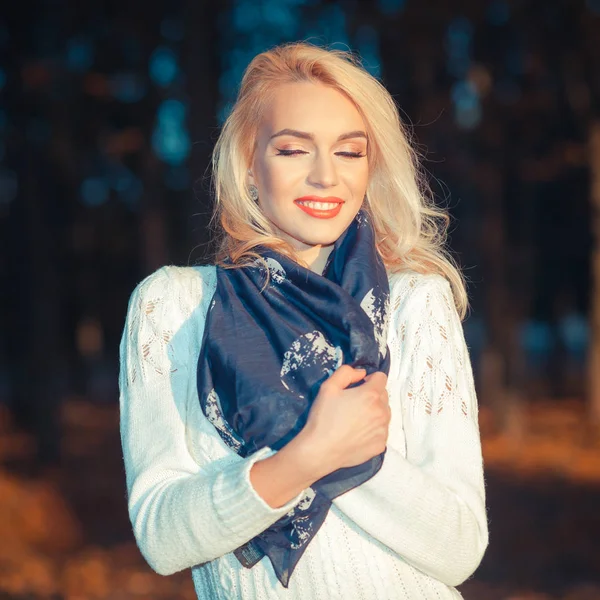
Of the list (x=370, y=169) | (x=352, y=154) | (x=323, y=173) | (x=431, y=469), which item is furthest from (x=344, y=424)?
(x=370, y=169)

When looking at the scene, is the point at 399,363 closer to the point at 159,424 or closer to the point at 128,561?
the point at 159,424

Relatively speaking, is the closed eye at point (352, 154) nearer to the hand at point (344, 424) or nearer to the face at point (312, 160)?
the face at point (312, 160)

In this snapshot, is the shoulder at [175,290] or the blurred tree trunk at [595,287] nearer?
the shoulder at [175,290]

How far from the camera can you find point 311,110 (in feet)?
8.28

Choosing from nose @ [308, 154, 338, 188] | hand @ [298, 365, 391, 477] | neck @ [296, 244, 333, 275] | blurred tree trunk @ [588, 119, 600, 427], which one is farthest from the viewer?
blurred tree trunk @ [588, 119, 600, 427]

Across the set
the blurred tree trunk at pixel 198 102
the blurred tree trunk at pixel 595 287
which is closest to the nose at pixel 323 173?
the blurred tree trunk at pixel 198 102

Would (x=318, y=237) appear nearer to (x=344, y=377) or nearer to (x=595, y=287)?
(x=344, y=377)

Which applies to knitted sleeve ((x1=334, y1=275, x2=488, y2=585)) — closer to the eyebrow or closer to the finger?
the finger

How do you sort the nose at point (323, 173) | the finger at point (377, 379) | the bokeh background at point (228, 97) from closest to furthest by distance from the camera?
the finger at point (377, 379)
the nose at point (323, 173)
the bokeh background at point (228, 97)

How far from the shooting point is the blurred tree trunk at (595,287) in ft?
42.9

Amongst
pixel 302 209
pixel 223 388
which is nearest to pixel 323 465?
pixel 223 388

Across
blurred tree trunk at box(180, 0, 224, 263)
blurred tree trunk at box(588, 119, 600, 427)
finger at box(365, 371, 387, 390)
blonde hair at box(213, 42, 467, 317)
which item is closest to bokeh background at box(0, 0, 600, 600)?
blurred tree trunk at box(588, 119, 600, 427)

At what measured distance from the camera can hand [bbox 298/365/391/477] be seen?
2154 mm

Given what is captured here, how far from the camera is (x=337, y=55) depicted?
8.87 feet
